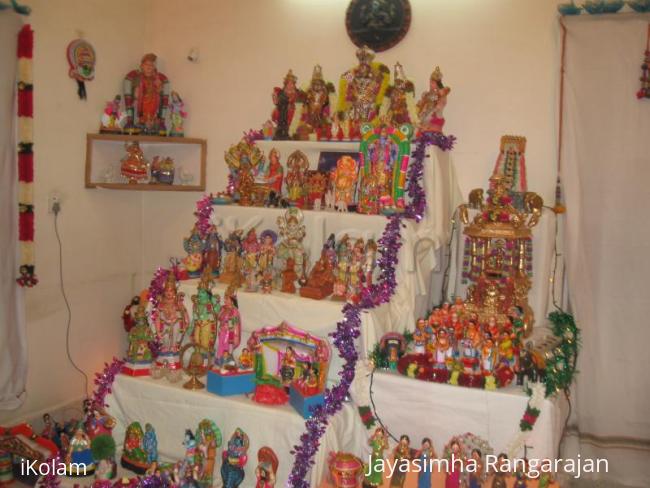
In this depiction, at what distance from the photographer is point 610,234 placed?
152 inches

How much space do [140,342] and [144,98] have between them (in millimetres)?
2051

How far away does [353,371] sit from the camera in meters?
3.22

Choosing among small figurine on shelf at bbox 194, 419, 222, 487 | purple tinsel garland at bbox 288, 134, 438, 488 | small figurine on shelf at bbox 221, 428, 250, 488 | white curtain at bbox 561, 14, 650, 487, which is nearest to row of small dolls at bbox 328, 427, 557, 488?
purple tinsel garland at bbox 288, 134, 438, 488

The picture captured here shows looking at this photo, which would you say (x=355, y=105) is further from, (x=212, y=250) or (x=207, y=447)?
(x=207, y=447)

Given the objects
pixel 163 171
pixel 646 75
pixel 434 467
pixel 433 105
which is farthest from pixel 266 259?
pixel 646 75

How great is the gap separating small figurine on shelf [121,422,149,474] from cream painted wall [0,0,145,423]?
1264 mm

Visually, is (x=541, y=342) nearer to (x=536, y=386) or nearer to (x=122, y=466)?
(x=536, y=386)

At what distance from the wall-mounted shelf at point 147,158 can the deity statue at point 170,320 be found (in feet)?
4.77

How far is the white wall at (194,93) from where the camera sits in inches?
160

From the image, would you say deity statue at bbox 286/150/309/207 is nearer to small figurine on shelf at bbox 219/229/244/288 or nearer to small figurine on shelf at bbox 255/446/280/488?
small figurine on shelf at bbox 219/229/244/288

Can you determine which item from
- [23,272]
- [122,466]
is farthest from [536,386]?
[23,272]

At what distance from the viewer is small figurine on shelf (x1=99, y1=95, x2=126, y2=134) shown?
4.65m

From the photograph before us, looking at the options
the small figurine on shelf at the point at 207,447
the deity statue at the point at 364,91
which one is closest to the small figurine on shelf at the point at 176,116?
the deity statue at the point at 364,91

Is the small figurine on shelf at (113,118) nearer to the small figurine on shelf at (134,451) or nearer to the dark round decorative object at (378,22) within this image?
the dark round decorative object at (378,22)
